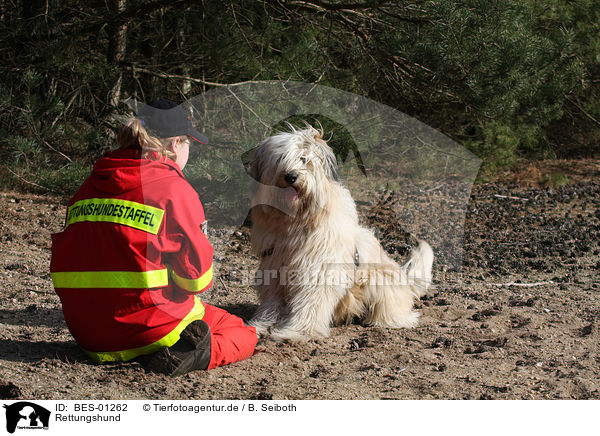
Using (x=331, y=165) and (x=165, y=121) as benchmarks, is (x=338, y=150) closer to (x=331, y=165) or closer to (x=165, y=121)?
(x=331, y=165)

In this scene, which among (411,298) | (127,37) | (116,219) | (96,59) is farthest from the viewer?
(127,37)

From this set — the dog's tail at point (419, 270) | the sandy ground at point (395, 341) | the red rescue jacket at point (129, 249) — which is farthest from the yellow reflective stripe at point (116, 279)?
the dog's tail at point (419, 270)

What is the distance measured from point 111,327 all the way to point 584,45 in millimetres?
8868

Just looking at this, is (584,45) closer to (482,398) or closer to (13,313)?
(482,398)

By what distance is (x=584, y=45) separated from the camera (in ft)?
30.8

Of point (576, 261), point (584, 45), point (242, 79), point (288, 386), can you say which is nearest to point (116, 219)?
point (288, 386)

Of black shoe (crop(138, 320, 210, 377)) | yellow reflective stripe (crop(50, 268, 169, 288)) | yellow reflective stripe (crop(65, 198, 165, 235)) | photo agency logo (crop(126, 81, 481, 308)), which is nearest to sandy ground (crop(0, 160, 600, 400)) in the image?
black shoe (crop(138, 320, 210, 377))

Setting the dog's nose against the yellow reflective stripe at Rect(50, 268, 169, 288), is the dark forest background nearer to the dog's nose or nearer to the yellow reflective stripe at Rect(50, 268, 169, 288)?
the dog's nose

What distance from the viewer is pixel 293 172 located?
426 centimetres

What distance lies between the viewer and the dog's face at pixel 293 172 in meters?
4.30

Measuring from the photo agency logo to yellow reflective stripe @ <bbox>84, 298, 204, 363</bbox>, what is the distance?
1.73 meters

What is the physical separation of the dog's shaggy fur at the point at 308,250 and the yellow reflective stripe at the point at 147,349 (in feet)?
3.04

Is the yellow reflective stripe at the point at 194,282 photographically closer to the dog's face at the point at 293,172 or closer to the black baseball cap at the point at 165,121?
the black baseball cap at the point at 165,121
